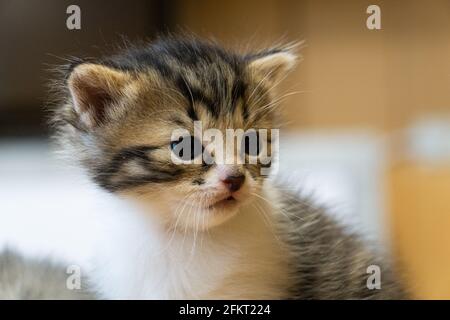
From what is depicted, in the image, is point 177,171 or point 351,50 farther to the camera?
point 351,50

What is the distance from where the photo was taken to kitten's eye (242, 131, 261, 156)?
2.46 ft

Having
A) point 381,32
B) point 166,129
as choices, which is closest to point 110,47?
point 166,129

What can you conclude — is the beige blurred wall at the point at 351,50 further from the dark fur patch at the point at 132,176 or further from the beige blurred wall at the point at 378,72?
the dark fur patch at the point at 132,176

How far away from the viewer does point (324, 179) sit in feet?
3.55

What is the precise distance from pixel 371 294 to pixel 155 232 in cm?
30

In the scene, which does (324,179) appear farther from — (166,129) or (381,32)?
(166,129)

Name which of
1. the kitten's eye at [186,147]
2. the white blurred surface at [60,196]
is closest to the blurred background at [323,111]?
the white blurred surface at [60,196]

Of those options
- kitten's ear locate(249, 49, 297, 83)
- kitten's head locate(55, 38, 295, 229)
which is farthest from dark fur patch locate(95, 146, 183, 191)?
kitten's ear locate(249, 49, 297, 83)

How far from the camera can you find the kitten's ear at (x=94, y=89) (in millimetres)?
706

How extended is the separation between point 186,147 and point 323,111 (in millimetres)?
368

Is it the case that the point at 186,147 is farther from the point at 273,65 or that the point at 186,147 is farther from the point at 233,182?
the point at 273,65

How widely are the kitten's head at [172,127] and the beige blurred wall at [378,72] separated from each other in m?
0.10

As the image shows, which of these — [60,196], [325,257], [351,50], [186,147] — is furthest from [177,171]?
[351,50]

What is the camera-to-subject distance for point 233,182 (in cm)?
71
